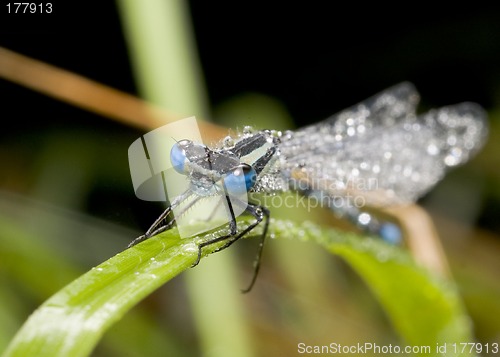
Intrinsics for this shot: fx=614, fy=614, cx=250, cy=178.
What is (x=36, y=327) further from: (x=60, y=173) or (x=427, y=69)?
(x=427, y=69)

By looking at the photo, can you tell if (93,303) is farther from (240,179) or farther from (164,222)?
(240,179)

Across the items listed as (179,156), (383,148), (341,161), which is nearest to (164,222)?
(179,156)

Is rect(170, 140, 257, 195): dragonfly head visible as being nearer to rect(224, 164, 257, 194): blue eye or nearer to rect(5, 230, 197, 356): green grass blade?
rect(224, 164, 257, 194): blue eye

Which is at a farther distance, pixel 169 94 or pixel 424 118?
pixel 424 118

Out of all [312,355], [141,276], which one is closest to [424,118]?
[312,355]

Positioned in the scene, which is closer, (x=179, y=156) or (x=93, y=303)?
(x=93, y=303)

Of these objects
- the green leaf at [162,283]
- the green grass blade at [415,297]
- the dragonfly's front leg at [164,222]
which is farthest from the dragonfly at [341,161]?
the green grass blade at [415,297]

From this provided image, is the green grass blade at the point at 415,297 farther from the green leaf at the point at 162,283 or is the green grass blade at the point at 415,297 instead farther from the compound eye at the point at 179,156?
the compound eye at the point at 179,156
